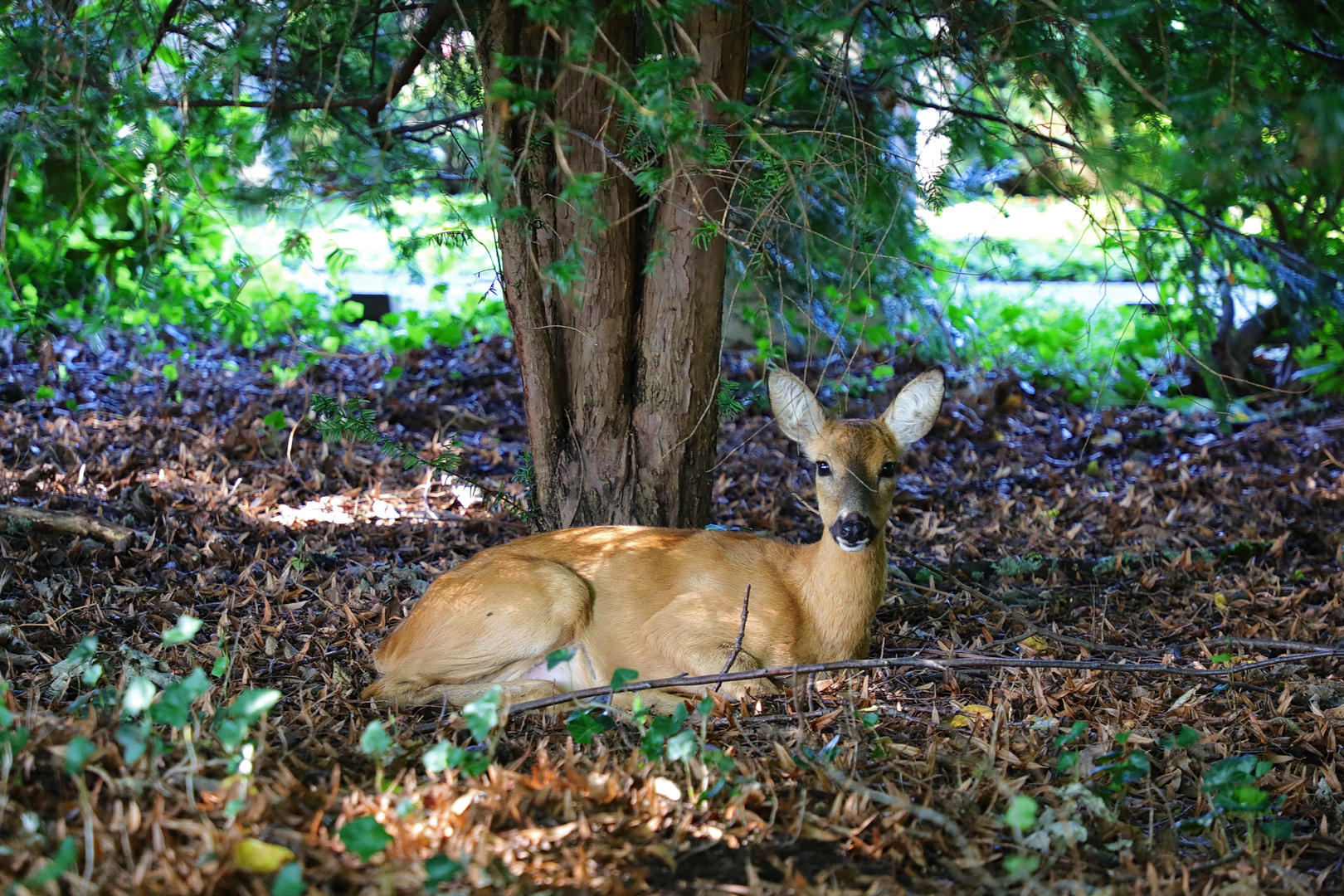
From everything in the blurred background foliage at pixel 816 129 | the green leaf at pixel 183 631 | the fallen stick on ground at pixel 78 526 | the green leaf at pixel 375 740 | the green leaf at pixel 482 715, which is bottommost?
the green leaf at pixel 375 740

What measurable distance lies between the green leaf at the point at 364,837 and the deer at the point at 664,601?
136cm

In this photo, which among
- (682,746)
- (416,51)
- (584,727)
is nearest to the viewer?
(682,746)

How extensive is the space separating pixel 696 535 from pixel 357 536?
→ 6.00 feet

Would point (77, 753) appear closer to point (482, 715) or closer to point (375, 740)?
point (375, 740)

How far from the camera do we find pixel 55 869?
2.17 metres

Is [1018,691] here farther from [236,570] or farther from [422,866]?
[236,570]

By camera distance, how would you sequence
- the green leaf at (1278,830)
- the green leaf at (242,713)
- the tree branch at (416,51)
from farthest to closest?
1. the tree branch at (416,51)
2. the green leaf at (1278,830)
3. the green leaf at (242,713)

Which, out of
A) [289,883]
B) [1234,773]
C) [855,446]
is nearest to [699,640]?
[855,446]

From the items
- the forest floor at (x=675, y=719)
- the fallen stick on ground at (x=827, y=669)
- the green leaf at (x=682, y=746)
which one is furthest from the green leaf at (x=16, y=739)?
the green leaf at (x=682, y=746)

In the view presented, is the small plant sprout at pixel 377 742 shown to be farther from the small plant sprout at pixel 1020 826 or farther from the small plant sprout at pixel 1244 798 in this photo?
the small plant sprout at pixel 1244 798

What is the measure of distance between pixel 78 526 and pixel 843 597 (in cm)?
317

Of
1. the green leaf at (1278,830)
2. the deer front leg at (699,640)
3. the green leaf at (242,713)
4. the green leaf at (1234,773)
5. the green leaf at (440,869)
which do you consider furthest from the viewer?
the deer front leg at (699,640)

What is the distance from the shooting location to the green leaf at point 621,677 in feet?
10.1

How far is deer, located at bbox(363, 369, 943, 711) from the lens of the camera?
154 inches
